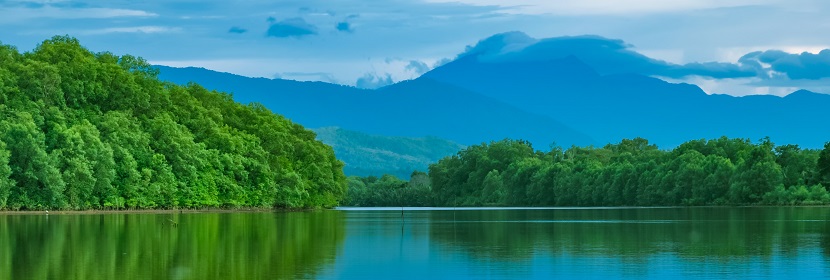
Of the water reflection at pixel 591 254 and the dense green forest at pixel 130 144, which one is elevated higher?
the dense green forest at pixel 130 144

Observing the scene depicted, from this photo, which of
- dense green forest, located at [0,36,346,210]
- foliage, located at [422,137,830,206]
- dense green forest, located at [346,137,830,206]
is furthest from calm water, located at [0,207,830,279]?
foliage, located at [422,137,830,206]

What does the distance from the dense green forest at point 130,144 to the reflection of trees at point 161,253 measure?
3688 cm

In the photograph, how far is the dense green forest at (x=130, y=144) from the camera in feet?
308

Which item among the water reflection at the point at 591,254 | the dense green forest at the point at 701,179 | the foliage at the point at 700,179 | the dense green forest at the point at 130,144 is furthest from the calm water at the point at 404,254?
the foliage at the point at 700,179

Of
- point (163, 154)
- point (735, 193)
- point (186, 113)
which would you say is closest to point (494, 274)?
point (163, 154)

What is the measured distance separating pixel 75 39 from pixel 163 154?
897 inches

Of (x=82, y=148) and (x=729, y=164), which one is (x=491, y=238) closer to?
(x=82, y=148)

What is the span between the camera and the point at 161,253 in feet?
130

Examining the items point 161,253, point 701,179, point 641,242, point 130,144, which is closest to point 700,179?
point 701,179

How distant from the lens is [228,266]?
3447cm

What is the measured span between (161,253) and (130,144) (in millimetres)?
72252

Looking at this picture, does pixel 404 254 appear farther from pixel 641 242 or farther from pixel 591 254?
pixel 641 242

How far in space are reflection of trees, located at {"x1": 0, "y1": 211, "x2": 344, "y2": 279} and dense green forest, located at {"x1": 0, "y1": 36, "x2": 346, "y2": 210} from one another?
121ft

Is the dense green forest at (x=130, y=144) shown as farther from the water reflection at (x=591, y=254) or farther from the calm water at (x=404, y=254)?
the water reflection at (x=591, y=254)
